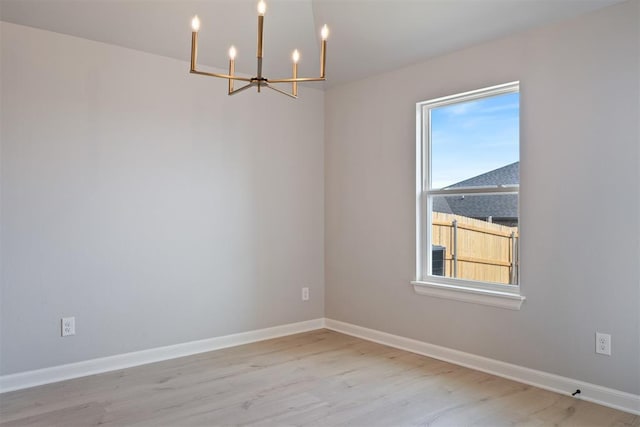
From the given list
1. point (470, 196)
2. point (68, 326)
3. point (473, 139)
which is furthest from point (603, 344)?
point (68, 326)

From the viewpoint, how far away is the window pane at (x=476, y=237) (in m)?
3.34

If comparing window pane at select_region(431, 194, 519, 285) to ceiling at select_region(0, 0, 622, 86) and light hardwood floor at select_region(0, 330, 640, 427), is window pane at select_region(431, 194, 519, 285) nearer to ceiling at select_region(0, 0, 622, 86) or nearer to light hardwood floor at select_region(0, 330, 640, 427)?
light hardwood floor at select_region(0, 330, 640, 427)

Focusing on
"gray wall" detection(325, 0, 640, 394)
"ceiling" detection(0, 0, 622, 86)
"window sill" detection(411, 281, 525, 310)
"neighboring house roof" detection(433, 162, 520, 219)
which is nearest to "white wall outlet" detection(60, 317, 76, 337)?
"ceiling" detection(0, 0, 622, 86)

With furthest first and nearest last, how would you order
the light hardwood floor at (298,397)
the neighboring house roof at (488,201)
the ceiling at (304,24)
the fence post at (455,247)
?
1. the fence post at (455,247)
2. the neighboring house roof at (488,201)
3. the ceiling at (304,24)
4. the light hardwood floor at (298,397)

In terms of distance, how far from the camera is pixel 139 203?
357 cm

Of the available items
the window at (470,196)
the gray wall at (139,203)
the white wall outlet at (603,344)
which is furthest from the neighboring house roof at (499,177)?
the gray wall at (139,203)

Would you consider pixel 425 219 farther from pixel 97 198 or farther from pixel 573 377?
pixel 97 198

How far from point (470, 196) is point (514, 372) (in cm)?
128

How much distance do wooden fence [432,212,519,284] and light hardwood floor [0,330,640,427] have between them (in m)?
0.71

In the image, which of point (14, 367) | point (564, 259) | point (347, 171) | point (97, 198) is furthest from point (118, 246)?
point (564, 259)

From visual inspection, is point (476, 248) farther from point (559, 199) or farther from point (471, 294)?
point (559, 199)

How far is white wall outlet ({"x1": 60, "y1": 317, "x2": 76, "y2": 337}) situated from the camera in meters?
3.22

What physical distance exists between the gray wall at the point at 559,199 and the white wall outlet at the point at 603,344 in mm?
32

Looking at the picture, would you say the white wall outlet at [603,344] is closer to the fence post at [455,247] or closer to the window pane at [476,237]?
the window pane at [476,237]
